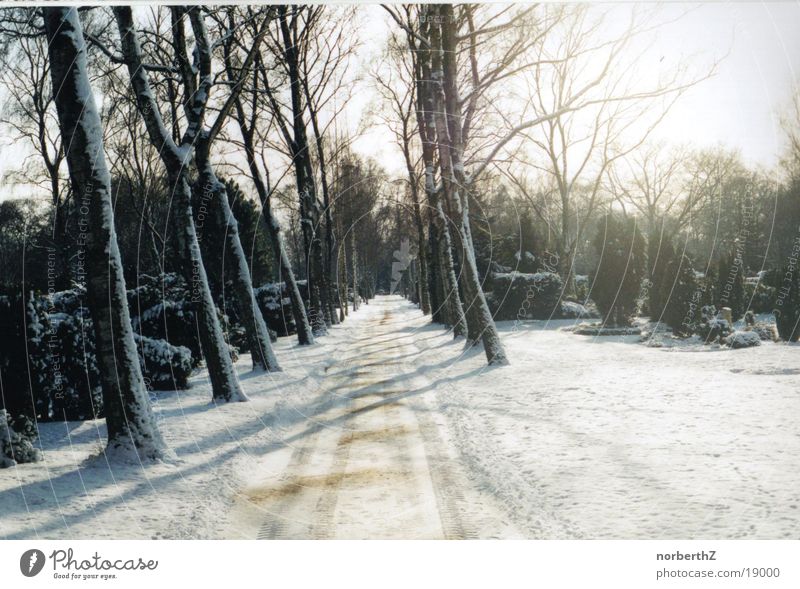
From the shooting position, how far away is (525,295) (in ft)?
87.6

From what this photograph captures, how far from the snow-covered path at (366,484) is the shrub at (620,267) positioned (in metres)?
13.7

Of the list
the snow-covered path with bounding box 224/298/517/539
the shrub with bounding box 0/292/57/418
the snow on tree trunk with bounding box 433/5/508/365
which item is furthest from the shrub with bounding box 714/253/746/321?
the shrub with bounding box 0/292/57/418

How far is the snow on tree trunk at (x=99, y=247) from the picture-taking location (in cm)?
631

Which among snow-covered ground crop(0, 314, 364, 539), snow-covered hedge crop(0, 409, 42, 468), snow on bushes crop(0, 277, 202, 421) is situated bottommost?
snow-covered ground crop(0, 314, 364, 539)

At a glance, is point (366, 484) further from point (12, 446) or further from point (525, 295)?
point (525, 295)

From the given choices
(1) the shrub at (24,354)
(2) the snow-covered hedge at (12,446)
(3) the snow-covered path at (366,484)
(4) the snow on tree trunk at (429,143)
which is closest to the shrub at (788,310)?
(4) the snow on tree trunk at (429,143)

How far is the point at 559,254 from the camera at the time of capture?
31.3 meters

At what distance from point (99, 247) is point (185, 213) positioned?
3468mm

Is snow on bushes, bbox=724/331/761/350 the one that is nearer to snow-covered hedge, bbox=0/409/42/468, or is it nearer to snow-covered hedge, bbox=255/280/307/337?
snow-covered hedge, bbox=0/409/42/468

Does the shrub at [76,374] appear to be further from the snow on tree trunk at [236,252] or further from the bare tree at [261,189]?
the bare tree at [261,189]

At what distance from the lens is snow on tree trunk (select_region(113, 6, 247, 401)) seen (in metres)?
8.53

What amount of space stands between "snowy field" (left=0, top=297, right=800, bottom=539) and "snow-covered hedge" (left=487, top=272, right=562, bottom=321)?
14.7 metres
